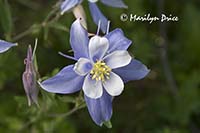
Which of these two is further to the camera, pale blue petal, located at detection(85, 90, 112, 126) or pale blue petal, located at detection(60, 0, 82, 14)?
pale blue petal, located at detection(60, 0, 82, 14)

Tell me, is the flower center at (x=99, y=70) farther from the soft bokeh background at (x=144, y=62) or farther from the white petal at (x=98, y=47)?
the soft bokeh background at (x=144, y=62)

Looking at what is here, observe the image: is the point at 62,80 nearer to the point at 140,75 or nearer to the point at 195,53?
the point at 140,75

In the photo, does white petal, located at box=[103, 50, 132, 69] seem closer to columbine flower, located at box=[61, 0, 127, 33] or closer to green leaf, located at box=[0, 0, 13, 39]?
columbine flower, located at box=[61, 0, 127, 33]

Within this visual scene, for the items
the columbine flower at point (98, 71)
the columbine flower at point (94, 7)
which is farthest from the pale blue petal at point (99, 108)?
the columbine flower at point (94, 7)

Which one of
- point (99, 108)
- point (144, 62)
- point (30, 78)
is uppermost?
point (30, 78)

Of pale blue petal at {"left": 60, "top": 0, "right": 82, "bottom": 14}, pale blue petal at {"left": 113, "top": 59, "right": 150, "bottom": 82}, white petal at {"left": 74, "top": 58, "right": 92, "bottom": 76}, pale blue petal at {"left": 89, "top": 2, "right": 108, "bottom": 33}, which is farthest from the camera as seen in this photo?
pale blue petal at {"left": 89, "top": 2, "right": 108, "bottom": 33}

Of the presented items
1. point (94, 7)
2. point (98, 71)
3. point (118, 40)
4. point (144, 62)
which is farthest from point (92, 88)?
point (144, 62)

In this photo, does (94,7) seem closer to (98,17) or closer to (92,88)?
(98,17)

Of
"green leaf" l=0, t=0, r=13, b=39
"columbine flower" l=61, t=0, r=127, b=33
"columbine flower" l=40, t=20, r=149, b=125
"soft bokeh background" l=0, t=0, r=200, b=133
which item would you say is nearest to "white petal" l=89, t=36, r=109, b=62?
"columbine flower" l=40, t=20, r=149, b=125
